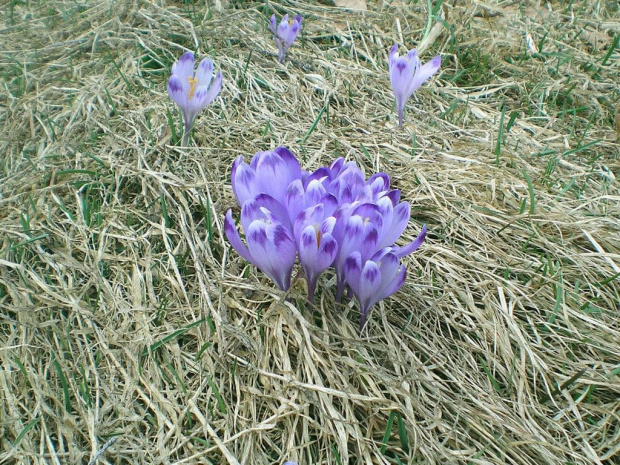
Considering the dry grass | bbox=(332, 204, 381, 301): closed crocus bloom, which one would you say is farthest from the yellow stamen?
bbox=(332, 204, 381, 301): closed crocus bloom

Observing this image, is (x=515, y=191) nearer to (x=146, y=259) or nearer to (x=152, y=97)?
(x=146, y=259)

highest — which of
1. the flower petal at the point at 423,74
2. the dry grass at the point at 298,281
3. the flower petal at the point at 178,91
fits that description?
the flower petal at the point at 423,74

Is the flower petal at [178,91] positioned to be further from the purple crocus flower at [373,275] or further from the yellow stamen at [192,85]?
the purple crocus flower at [373,275]

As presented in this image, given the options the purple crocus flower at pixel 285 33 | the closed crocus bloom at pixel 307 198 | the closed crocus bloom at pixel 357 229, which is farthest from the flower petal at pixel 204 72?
the closed crocus bloom at pixel 357 229

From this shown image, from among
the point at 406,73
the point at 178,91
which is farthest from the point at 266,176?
the point at 406,73

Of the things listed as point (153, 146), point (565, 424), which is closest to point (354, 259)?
point (565, 424)

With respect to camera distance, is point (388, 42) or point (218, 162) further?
point (388, 42)

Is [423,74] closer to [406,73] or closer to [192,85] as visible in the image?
[406,73]
